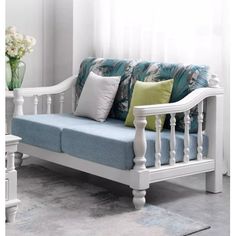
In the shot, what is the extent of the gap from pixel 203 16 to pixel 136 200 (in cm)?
155

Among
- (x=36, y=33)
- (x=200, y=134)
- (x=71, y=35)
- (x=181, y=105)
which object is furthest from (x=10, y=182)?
(x=36, y=33)

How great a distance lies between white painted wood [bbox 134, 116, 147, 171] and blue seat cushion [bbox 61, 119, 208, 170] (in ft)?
0.14

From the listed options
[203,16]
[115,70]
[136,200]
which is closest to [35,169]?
[115,70]

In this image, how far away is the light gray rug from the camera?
258cm

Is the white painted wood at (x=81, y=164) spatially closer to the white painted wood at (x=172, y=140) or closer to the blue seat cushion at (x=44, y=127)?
the blue seat cushion at (x=44, y=127)

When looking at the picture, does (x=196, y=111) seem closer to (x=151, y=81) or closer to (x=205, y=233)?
(x=151, y=81)

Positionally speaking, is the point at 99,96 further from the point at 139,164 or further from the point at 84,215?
the point at 84,215

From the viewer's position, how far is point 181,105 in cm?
309

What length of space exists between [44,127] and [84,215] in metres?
0.96

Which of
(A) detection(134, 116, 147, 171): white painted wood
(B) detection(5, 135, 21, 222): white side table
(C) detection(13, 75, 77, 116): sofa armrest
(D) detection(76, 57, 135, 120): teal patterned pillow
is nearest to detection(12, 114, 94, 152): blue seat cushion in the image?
(C) detection(13, 75, 77, 116): sofa armrest

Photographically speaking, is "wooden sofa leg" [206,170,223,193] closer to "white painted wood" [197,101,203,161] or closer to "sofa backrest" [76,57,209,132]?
"white painted wood" [197,101,203,161]

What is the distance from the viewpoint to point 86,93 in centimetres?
386

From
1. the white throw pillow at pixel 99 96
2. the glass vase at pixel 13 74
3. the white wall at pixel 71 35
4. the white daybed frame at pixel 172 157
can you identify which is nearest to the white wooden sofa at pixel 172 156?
the white daybed frame at pixel 172 157

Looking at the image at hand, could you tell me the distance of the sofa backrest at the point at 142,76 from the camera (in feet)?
11.0
